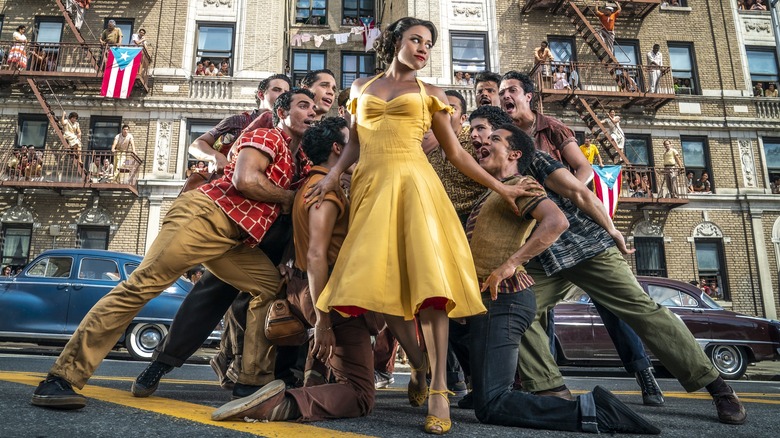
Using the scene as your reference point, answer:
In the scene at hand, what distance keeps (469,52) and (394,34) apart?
56.3ft

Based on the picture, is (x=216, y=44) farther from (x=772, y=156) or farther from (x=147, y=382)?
(x=772, y=156)

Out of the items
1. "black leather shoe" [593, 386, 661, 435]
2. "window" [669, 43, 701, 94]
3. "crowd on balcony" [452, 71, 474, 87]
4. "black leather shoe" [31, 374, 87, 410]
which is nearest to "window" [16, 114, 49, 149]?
"crowd on balcony" [452, 71, 474, 87]

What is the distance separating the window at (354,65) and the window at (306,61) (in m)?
0.89

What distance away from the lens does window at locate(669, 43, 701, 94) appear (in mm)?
20094

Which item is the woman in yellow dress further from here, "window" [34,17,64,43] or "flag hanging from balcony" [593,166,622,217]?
"window" [34,17,64,43]

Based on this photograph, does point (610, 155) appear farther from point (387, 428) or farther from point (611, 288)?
point (387, 428)

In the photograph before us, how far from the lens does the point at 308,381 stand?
11.1 feet

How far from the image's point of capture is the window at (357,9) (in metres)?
23.0

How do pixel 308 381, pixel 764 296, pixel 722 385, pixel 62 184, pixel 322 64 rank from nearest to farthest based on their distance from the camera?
pixel 722 385 < pixel 308 381 < pixel 62 184 < pixel 764 296 < pixel 322 64

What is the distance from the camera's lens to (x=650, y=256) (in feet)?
60.2

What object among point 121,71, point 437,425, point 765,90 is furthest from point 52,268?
point 765,90

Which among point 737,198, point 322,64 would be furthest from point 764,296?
point 322,64

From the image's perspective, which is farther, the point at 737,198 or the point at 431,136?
the point at 737,198

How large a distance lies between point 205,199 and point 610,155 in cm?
1752
